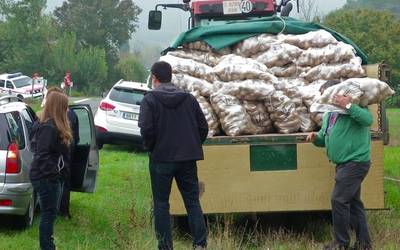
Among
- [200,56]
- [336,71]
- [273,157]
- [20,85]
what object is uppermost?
[200,56]

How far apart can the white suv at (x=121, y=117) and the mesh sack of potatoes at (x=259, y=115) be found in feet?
32.7

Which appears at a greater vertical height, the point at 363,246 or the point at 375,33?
the point at 375,33

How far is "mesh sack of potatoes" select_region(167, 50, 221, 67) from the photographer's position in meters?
8.11

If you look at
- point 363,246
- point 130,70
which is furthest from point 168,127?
point 130,70

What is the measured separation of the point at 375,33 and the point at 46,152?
56.8 metres

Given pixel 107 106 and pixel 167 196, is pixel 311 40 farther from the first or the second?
pixel 107 106

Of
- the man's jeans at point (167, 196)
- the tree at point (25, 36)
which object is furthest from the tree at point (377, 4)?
the man's jeans at point (167, 196)

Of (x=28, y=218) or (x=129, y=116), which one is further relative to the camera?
(x=129, y=116)

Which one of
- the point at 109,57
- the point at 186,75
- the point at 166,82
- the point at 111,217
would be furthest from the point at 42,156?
the point at 109,57

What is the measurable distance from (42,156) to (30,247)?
4.57ft

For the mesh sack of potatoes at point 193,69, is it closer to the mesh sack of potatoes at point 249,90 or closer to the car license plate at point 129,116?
the mesh sack of potatoes at point 249,90

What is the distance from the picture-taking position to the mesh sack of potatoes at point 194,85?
25.3ft

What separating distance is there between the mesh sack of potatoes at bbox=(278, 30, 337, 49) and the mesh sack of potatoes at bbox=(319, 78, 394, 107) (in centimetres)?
113

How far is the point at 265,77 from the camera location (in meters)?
7.57
